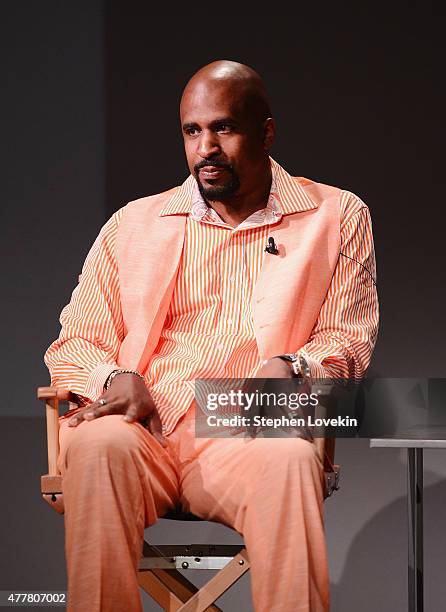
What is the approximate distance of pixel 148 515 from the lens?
273 centimetres

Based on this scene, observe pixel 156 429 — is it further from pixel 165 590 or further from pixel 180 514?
pixel 165 590

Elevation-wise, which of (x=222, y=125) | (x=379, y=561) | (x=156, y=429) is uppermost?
(x=222, y=125)

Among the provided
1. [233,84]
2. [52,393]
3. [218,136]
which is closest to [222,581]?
[52,393]

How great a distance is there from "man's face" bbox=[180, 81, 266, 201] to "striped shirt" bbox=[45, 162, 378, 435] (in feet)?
0.39

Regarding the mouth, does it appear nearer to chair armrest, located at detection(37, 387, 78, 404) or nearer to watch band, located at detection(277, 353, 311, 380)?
watch band, located at detection(277, 353, 311, 380)

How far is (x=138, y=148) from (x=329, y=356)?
124 centimetres

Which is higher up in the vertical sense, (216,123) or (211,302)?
(216,123)

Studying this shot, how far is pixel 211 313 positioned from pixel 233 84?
0.62 metres

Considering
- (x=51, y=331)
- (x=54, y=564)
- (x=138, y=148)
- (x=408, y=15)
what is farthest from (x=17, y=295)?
(x=408, y=15)

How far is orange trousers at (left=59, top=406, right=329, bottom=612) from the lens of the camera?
2.54m

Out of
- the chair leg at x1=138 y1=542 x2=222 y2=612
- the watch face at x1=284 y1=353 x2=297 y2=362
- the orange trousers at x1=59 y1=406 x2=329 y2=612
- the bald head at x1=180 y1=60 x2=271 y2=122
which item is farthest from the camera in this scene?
the bald head at x1=180 y1=60 x2=271 y2=122

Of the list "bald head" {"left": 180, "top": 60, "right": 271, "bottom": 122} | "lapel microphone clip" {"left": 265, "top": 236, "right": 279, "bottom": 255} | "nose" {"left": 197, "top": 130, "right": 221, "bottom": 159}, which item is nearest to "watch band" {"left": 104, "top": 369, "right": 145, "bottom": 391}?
"lapel microphone clip" {"left": 265, "top": 236, "right": 279, "bottom": 255}

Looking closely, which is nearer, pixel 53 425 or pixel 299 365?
pixel 299 365

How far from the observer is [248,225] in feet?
10.5
